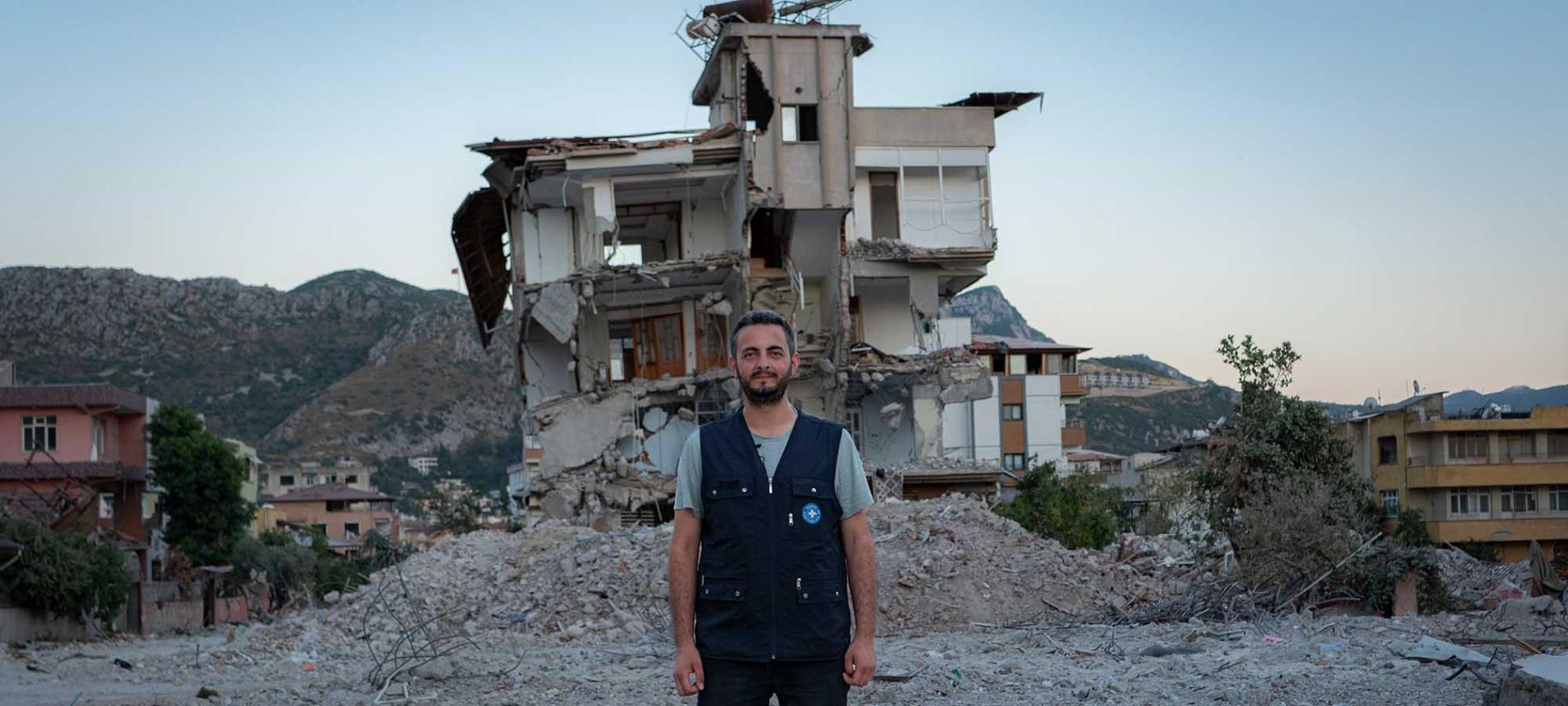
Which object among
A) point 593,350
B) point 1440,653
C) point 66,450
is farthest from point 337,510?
point 1440,653

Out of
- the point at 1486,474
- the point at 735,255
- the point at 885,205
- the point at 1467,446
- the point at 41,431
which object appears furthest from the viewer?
the point at 1467,446

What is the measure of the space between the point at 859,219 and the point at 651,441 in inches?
288

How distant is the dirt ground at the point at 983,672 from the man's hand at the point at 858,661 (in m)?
6.01

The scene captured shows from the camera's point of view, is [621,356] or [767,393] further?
[621,356]

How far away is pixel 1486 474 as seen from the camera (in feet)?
192

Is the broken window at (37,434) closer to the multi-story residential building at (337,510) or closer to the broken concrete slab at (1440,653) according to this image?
the multi-story residential building at (337,510)

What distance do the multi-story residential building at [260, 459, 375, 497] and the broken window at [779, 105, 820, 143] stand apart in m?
69.0

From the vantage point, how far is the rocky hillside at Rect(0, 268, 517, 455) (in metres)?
107

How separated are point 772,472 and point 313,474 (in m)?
99.7

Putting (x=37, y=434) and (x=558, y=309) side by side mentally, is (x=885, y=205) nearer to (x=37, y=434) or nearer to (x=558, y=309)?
(x=558, y=309)

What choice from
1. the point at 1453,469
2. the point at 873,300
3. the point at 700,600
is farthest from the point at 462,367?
the point at 700,600

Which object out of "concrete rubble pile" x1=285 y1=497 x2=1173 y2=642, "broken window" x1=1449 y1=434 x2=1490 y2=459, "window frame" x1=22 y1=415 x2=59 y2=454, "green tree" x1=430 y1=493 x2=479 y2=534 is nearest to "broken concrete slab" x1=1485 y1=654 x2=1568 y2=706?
"concrete rubble pile" x1=285 y1=497 x2=1173 y2=642

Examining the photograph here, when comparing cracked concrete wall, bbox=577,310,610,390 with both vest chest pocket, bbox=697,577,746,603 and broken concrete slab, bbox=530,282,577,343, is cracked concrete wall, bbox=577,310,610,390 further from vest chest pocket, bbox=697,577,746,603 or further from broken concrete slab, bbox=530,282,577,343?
vest chest pocket, bbox=697,577,746,603

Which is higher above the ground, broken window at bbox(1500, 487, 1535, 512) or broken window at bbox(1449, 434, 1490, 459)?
broken window at bbox(1449, 434, 1490, 459)
